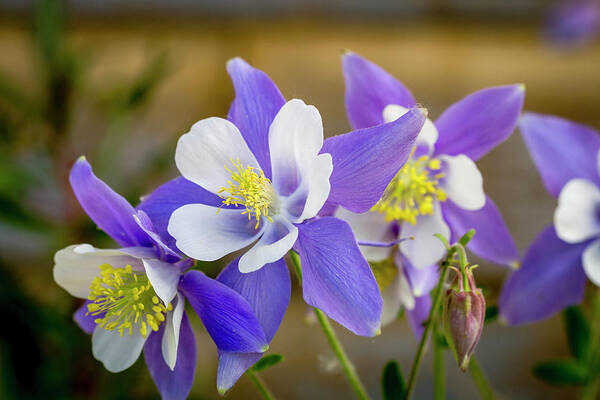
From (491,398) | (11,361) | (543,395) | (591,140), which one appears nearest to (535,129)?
(591,140)

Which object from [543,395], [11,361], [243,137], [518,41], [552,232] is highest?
[243,137]

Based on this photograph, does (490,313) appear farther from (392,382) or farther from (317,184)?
(317,184)

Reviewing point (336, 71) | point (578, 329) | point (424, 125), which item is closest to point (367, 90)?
point (424, 125)

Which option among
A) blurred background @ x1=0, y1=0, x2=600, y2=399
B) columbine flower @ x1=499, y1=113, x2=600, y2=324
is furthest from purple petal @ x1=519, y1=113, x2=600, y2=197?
blurred background @ x1=0, y1=0, x2=600, y2=399

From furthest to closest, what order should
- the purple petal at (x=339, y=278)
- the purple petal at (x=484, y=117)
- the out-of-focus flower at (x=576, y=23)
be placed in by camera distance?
the out-of-focus flower at (x=576, y=23) → the purple petal at (x=484, y=117) → the purple petal at (x=339, y=278)

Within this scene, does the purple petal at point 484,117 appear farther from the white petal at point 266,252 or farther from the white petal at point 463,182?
the white petal at point 266,252

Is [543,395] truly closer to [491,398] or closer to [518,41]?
[518,41]

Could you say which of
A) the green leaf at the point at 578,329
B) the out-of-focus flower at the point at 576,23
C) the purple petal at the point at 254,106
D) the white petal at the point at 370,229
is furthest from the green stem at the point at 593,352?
the out-of-focus flower at the point at 576,23
